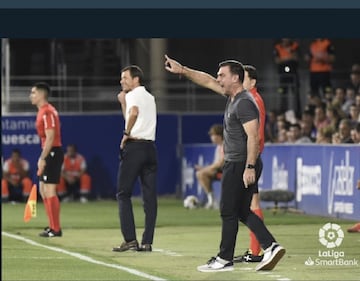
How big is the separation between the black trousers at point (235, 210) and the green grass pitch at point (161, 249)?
30cm

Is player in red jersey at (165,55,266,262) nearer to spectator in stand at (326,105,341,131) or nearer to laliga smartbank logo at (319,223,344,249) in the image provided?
laliga smartbank logo at (319,223,344,249)

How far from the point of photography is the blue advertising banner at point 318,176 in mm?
20094

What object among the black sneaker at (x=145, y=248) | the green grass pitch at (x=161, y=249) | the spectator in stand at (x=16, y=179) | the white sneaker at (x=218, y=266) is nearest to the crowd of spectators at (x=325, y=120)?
the green grass pitch at (x=161, y=249)

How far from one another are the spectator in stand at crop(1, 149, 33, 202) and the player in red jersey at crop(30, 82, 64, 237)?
10118mm

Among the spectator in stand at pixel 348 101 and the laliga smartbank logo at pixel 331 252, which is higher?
the spectator in stand at pixel 348 101

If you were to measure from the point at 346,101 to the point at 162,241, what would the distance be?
999 centimetres

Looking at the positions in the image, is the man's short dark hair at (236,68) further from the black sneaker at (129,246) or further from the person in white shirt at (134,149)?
the black sneaker at (129,246)

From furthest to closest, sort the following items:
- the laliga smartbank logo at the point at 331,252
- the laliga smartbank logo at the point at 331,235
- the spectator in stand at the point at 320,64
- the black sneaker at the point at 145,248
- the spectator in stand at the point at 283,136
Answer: the spectator in stand at the point at 320,64 → the spectator in stand at the point at 283,136 → the laliga smartbank logo at the point at 331,235 → the black sneaker at the point at 145,248 → the laliga smartbank logo at the point at 331,252

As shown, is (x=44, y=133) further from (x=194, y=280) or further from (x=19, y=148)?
(x=19, y=148)

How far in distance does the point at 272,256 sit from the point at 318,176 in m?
8.98

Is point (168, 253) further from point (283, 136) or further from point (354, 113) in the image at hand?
point (283, 136)

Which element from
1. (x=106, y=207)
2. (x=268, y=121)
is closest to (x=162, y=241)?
(x=106, y=207)

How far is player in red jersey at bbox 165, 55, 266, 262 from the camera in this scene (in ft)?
44.3

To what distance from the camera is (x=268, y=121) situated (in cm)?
2803
